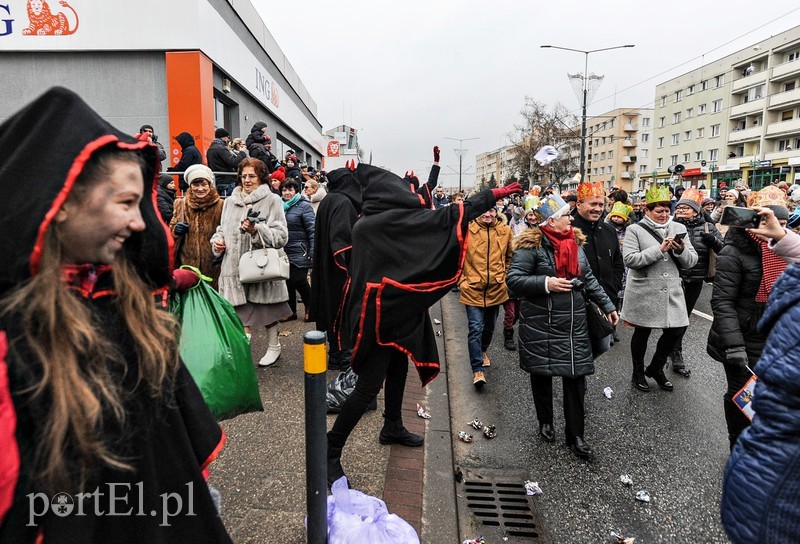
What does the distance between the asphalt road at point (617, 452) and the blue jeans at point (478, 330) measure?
12.0 inches

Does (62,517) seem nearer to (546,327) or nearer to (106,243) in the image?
(106,243)

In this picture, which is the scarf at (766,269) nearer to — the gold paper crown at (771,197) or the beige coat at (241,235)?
the gold paper crown at (771,197)

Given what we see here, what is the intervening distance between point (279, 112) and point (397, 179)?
23.3 meters

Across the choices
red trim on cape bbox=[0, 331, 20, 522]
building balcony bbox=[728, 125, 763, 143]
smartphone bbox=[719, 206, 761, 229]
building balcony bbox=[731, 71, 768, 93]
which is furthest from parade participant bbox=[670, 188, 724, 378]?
building balcony bbox=[731, 71, 768, 93]

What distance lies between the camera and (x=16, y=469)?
1057 millimetres

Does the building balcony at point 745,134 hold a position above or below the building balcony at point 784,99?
below

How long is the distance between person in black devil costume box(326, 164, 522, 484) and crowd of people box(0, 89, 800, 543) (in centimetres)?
1

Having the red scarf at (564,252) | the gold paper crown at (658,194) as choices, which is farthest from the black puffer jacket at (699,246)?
the red scarf at (564,252)

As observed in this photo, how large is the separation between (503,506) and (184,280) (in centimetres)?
238

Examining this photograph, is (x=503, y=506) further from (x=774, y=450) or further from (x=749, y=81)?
(x=749, y=81)

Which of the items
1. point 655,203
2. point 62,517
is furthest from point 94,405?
point 655,203

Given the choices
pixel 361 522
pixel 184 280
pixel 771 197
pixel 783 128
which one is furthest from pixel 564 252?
pixel 783 128
